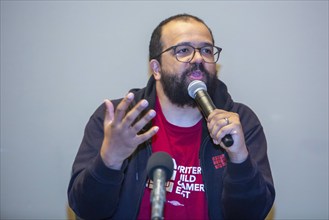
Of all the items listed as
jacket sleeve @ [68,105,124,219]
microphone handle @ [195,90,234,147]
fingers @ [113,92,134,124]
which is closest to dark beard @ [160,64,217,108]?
microphone handle @ [195,90,234,147]

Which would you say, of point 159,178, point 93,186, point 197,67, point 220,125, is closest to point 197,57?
point 197,67

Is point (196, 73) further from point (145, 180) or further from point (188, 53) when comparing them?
point (145, 180)

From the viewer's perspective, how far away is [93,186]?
4.07 feet

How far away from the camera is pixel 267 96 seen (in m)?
1.94

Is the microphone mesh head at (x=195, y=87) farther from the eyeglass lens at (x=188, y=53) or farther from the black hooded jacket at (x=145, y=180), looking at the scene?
the black hooded jacket at (x=145, y=180)

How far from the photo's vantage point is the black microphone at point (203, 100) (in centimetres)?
109

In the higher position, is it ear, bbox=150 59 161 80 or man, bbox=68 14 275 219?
ear, bbox=150 59 161 80

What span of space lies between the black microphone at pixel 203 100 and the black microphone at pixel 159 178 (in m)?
0.27

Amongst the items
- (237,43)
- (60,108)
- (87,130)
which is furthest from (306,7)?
(60,108)

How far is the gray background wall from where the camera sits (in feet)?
6.31

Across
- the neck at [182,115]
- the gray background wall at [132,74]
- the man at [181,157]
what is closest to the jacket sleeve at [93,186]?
the man at [181,157]

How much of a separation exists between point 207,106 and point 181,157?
0.48m

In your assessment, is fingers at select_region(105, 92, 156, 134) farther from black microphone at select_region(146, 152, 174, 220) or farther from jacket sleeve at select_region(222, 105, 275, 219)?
jacket sleeve at select_region(222, 105, 275, 219)

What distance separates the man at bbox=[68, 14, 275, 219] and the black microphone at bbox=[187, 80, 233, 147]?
7 cm
